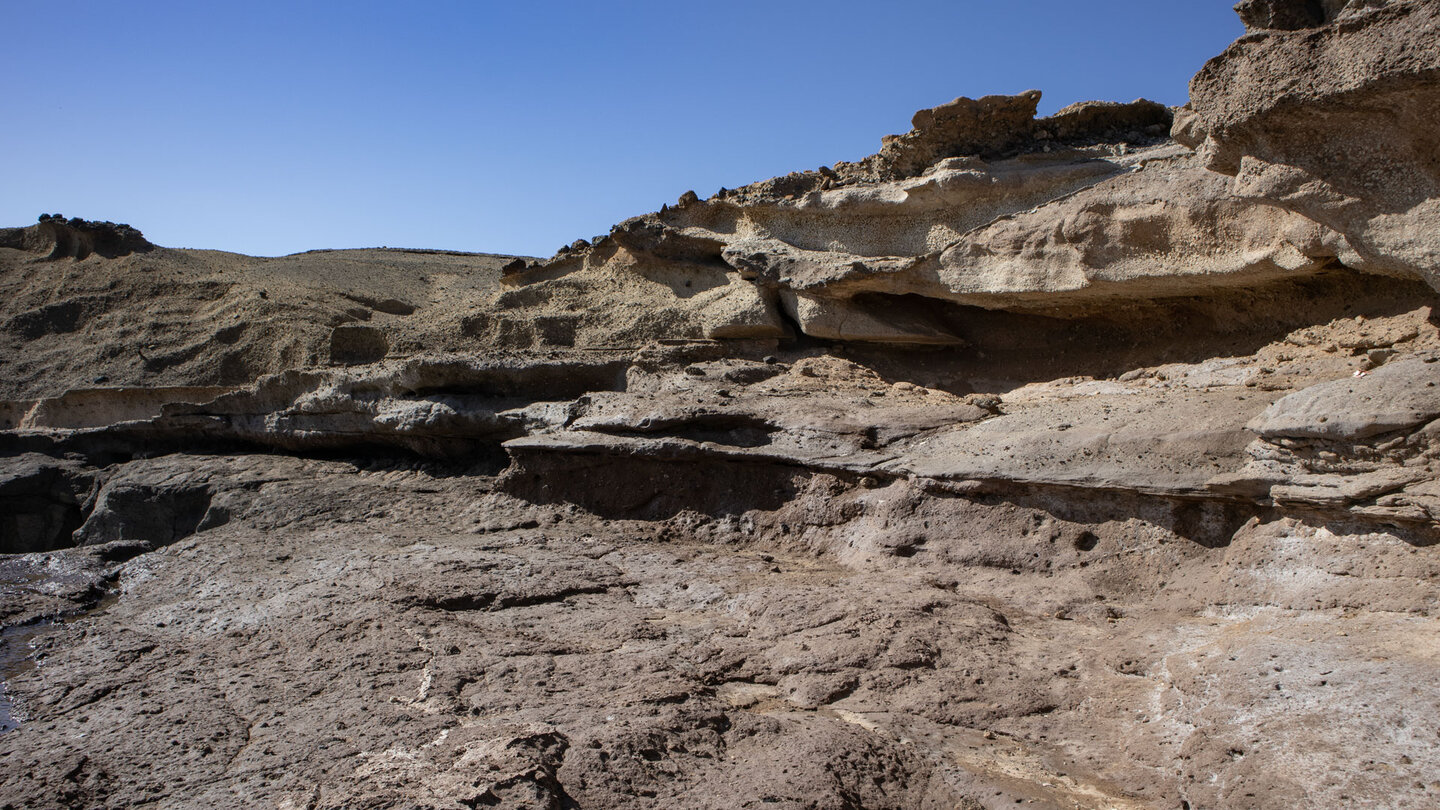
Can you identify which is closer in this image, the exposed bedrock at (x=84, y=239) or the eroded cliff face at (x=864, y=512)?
the eroded cliff face at (x=864, y=512)

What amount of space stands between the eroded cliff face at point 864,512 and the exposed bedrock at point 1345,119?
15 millimetres

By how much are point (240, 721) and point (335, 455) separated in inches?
180

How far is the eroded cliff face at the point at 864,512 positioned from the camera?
278 cm

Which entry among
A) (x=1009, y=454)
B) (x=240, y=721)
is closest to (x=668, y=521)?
(x=1009, y=454)

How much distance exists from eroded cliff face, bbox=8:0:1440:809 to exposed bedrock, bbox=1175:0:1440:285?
0.02 metres

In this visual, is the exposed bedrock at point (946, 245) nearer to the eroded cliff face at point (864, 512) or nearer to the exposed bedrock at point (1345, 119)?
the eroded cliff face at point (864, 512)

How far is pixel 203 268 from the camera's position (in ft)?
36.0

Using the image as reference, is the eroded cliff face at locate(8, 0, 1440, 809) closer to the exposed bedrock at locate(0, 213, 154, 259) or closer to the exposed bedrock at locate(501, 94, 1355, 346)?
the exposed bedrock at locate(501, 94, 1355, 346)

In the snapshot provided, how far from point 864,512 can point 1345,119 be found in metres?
2.61

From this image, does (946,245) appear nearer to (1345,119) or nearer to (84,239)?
(1345,119)

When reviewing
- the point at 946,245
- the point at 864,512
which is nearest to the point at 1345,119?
the point at 946,245

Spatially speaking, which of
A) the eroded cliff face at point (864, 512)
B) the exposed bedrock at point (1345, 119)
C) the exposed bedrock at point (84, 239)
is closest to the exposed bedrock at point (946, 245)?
the eroded cliff face at point (864, 512)

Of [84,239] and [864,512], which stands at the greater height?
[84,239]

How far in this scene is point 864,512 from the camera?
4.80 m
